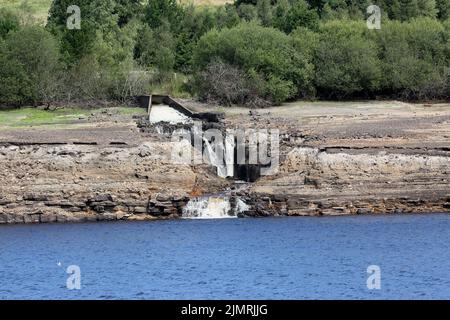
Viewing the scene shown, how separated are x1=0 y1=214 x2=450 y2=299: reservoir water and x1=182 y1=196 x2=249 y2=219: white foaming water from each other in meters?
0.80

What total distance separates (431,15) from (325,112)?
26.1m

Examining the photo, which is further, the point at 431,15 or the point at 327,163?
the point at 431,15

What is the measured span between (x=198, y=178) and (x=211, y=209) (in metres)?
2.79

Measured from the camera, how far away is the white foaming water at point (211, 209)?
6066 cm

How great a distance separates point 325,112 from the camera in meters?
74.7

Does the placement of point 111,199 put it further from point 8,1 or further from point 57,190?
point 8,1

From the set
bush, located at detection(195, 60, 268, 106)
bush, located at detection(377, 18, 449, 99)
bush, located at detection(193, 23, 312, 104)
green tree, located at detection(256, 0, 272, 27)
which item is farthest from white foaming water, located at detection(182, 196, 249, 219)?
green tree, located at detection(256, 0, 272, 27)

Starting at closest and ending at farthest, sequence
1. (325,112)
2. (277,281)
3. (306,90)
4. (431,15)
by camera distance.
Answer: (277,281) < (325,112) < (306,90) < (431,15)

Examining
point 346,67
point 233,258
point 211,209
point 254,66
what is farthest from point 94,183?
point 346,67

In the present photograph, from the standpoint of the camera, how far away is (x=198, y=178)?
63.2 meters

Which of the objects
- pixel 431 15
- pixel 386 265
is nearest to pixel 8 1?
pixel 431 15

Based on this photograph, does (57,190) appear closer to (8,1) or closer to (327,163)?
(327,163)

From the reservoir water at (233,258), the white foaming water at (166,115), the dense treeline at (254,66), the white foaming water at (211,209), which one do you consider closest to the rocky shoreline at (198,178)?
the white foaming water at (211,209)

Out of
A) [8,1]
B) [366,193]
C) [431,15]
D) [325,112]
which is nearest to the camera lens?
[366,193]
